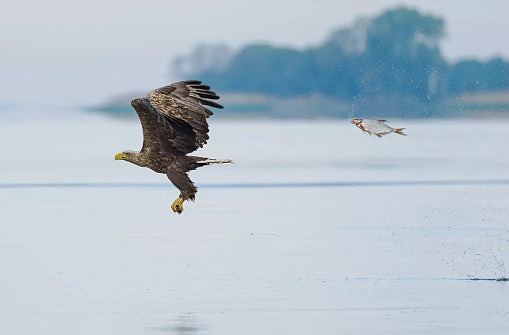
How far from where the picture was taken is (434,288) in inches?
543

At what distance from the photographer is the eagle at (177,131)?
15.6m

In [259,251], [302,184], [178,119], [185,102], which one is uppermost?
[185,102]

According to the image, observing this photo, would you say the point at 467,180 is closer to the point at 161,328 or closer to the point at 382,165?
Answer: the point at 382,165

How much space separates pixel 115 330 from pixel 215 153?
24.9 metres

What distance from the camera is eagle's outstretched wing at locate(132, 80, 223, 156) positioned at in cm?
1562

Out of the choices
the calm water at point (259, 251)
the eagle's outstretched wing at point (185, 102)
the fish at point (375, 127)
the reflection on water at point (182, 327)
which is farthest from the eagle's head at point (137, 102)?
the reflection on water at point (182, 327)

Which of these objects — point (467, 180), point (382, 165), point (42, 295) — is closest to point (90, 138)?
point (382, 165)

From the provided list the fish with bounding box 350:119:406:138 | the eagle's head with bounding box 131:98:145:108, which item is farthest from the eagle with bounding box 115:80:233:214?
the fish with bounding box 350:119:406:138

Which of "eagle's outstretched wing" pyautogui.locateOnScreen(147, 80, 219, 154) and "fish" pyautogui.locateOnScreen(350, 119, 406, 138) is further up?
"fish" pyautogui.locateOnScreen(350, 119, 406, 138)

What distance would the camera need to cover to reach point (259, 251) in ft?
53.4

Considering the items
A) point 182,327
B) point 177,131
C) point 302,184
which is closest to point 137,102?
point 177,131

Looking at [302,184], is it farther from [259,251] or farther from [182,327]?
[182,327]

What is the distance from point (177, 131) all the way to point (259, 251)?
1.49 metres

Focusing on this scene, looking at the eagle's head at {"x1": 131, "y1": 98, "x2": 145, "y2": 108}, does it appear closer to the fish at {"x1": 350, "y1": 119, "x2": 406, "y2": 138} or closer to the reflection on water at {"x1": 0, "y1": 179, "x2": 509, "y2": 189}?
the fish at {"x1": 350, "y1": 119, "x2": 406, "y2": 138}
